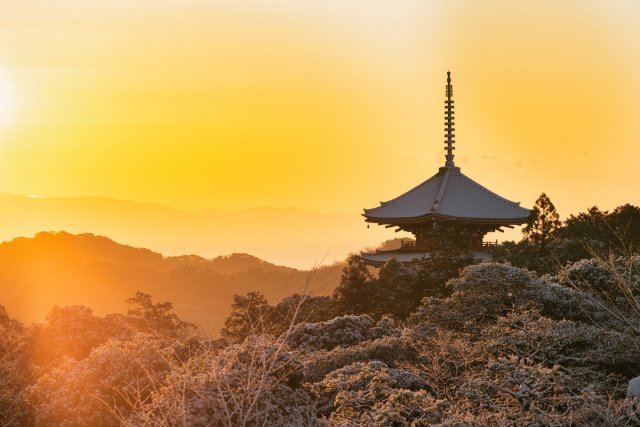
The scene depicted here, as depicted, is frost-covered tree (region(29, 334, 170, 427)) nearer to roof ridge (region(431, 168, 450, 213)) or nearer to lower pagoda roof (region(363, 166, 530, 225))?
roof ridge (region(431, 168, 450, 213))

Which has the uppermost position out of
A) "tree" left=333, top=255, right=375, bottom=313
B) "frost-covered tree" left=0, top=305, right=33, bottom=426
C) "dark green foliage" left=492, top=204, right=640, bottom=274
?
"dark green foliage" left=492, top=204, right=640, bottom=274

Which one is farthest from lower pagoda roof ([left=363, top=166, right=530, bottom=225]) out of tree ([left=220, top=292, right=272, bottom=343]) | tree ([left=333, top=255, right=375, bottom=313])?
tree ([left=220, top=292, right=272, bottom=343])

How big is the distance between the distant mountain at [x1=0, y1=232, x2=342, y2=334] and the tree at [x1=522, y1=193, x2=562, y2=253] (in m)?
101

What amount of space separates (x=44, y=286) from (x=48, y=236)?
16.8 m

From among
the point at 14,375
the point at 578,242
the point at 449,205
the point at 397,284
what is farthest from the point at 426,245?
the point at 14,375

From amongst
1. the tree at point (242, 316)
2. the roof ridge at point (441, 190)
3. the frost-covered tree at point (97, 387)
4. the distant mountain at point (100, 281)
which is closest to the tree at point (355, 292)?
the tree at point (242, 316)

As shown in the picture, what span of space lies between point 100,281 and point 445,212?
11400cm

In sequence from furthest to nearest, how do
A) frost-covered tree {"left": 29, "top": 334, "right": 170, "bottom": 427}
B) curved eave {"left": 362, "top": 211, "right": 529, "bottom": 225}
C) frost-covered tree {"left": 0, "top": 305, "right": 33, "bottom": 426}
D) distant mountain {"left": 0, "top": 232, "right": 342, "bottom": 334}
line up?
distant mountain {"left": 0, "top": 232, "right": 342, "bottom": 334} → curved eave {"left": 362, "top": 211, "right": 529, "bottom": 225} → frost-covered tree {"left": 0, "top": 305, "right": 33, "bottom": 426} → frost-covered tree {"left": 29, "top": 334, "right": 170, "bottom": 427}

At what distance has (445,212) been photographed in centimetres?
4912

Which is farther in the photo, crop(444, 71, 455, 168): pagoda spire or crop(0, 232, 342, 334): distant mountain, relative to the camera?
crop(0, 232, 342, 334): distant mountain

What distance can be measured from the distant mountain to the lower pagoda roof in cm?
8966

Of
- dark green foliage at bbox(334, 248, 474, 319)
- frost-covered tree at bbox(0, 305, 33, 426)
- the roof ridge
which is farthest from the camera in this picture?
the roof ridge

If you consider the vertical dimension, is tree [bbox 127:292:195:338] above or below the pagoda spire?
below

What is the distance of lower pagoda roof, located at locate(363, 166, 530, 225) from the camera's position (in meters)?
49.4
